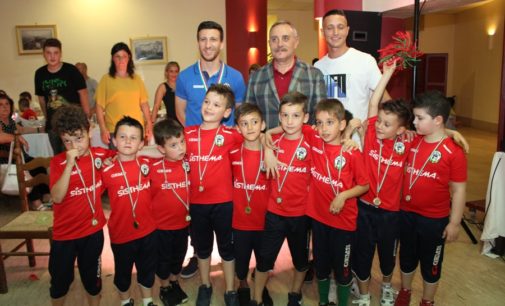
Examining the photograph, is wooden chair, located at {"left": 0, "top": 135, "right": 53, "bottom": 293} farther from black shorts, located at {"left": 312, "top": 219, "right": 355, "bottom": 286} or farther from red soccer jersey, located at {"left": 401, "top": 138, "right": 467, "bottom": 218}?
red soccer jersey, located at {"left": 401, "top": 138, "right": 467, "bottom": 218}

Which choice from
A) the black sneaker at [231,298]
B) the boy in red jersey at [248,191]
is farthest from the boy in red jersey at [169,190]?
the black sneaker at [231,298]

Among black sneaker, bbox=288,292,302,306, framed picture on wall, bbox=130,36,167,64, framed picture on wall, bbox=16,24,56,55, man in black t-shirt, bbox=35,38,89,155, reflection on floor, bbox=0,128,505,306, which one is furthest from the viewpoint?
framed picture on wall, bbox=130,36,167,64

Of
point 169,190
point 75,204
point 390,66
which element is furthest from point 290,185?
point 75,204

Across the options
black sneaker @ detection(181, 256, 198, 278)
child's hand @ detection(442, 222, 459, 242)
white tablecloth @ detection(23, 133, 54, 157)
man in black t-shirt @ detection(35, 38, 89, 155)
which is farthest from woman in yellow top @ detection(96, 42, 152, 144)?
child's hand @ detection(442, 222, 459, 242)

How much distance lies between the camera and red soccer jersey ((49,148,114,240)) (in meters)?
2.40

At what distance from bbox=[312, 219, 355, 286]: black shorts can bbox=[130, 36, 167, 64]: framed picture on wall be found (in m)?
7.40

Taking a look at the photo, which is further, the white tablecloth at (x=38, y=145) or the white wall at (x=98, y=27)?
the white wall at (x=98, y=27)

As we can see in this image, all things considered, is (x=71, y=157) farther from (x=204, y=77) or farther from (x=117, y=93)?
(x=117, y=93)

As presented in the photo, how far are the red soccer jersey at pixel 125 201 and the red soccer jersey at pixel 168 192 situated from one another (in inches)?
4.9

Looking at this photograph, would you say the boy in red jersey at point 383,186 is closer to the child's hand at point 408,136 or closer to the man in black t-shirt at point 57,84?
the child's hand at point 408,136

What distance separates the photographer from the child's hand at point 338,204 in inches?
98.0

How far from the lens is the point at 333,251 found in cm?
264

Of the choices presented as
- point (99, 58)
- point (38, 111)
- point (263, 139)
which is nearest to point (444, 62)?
point (99, 58)

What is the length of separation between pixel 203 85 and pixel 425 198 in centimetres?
166
